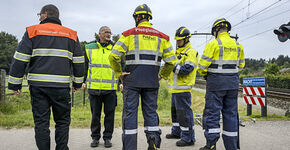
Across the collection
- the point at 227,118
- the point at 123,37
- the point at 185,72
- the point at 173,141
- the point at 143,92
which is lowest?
the point at 173,141

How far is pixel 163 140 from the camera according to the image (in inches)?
177

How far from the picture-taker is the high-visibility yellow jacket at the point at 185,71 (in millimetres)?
4109

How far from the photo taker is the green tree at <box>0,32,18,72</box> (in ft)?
219

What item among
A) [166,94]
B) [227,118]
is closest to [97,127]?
[227,118]

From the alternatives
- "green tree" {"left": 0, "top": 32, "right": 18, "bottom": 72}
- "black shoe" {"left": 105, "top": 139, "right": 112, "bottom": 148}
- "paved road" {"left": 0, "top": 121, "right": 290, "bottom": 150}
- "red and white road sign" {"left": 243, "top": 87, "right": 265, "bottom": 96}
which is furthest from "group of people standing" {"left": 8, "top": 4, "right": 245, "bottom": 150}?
"green tree" {"left": 0, "top": 32, "right": 18, "bottom": 72}

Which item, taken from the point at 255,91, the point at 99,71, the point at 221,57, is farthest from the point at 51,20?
the point at 255,91

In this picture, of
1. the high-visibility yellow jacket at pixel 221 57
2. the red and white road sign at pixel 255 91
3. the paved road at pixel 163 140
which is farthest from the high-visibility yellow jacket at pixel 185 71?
the red and white road sign at pixel 255 91

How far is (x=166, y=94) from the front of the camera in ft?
53.4

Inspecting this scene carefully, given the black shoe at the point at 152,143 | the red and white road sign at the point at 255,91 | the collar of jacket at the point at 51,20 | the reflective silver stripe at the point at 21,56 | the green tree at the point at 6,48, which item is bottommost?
the black shoe at the point at 152,143

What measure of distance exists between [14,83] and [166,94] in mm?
13829

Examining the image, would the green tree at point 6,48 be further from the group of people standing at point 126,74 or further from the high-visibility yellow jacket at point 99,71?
the group of people standing at point 126,74

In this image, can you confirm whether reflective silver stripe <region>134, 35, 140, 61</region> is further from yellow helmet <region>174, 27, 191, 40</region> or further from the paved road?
the paved road

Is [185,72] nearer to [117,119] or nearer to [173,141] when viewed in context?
[173,141]

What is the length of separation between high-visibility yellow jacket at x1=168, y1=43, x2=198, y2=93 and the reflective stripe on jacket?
2.09 meters
